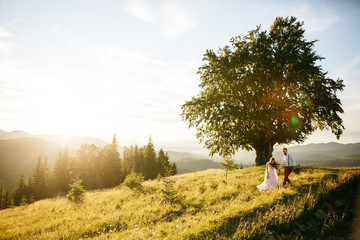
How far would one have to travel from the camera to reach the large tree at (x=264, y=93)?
58.2 feet

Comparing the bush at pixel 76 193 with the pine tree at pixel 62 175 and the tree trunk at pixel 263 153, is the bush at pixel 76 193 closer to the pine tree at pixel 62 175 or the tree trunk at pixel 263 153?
the tree trunk at pixel 263 153

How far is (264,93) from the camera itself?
18688 mm

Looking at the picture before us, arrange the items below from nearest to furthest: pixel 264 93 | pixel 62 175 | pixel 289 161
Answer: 1. pixel 289 161
2. pixel 264 93
3. pixel 62 175

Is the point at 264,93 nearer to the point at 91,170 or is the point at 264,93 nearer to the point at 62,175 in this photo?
the point at 91,170

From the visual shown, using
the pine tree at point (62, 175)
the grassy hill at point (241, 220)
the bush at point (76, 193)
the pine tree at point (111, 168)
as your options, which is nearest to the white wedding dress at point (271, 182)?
the grassy hill at point (241, 220)

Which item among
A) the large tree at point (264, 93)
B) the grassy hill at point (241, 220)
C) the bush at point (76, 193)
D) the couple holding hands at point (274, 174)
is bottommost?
the bush at point (76, 193)

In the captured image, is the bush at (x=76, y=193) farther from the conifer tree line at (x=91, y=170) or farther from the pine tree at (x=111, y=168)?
the pine tree at (x=111, y=168)

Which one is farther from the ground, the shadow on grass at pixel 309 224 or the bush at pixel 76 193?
the shadow on grass at pixel 309 224

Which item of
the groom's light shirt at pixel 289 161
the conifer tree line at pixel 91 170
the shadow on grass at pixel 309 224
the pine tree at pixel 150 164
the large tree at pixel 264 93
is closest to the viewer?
the shadow on grass at pixel 309 224

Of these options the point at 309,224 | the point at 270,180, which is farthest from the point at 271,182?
the point at 309,224

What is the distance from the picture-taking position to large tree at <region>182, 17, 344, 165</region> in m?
17.7

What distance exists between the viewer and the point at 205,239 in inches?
237

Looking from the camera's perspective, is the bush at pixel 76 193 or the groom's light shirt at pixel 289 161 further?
the bush at pixel 76 193

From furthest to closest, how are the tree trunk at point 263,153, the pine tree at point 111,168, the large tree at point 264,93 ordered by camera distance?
the pine tree at point 111,168 < the tree trunk at point 263,153 < the large tree at point 264,93
